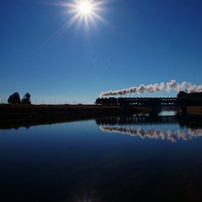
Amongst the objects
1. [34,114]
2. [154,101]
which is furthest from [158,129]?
[154,101]

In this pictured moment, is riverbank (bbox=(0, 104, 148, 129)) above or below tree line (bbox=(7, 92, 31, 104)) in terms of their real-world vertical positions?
below

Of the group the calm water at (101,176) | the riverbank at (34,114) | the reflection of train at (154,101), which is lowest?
the calm water at (101,176)

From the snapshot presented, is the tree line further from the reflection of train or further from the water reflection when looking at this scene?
the water reflection

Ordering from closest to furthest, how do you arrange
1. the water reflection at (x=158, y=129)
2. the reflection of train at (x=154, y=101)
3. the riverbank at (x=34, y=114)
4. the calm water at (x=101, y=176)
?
the calm water at (x=101, y=176)
the water reflection at (x=158, y=129)
the riverbank at (x=34, y=114)
the reflection of train at (x=154, y=101)

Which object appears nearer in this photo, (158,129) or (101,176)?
(101,176)

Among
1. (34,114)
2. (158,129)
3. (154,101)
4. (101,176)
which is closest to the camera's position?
(101,176)

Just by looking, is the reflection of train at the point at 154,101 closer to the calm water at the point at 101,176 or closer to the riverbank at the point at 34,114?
the riverbank at the point at 34,114

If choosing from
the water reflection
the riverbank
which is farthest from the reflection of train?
the water reflection

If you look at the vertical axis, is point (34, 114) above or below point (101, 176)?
above

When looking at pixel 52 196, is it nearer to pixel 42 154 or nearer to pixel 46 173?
pixel 46 173

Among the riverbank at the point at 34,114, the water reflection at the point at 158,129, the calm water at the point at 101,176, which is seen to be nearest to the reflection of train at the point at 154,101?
the riverbank at the point at 34,114

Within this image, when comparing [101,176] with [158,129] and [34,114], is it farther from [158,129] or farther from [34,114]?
[34,114]

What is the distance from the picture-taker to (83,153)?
65.3 ft

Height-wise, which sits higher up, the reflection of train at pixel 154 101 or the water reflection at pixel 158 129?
the reflection of train at pixel 154 101
